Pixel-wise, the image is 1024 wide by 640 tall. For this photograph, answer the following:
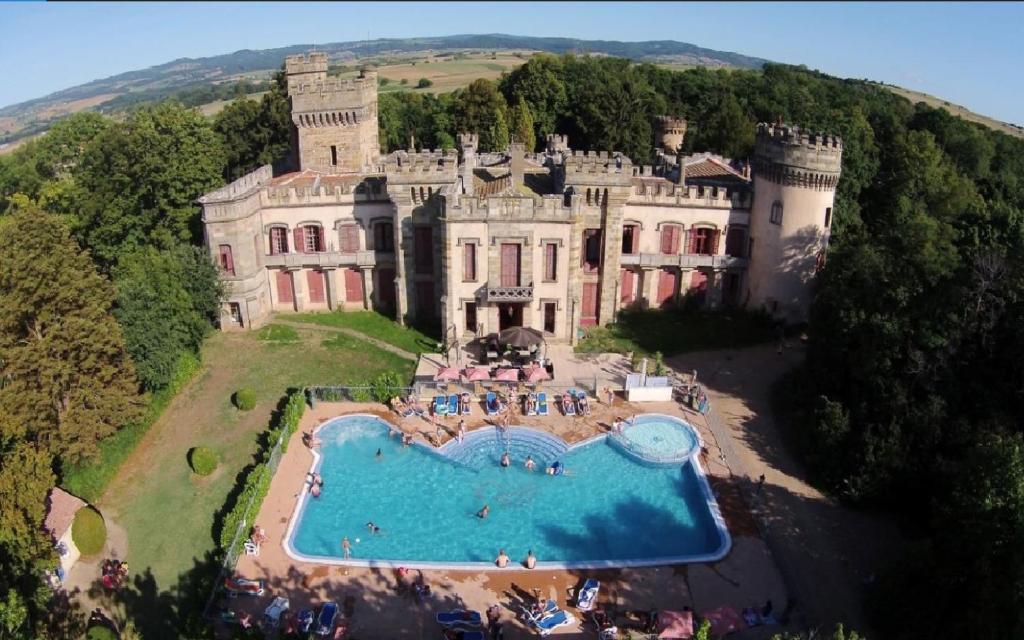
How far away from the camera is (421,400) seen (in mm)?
38062

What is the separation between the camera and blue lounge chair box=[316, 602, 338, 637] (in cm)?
2355

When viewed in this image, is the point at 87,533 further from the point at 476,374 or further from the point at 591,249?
the point at 591,249

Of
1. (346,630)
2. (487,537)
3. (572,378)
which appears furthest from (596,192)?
(346,630)

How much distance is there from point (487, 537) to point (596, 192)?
2247 centimetres

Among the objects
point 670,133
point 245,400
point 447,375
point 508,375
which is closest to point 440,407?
point 447,375

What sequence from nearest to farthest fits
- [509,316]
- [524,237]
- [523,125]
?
[524,237] → [509,316] → [523,125]

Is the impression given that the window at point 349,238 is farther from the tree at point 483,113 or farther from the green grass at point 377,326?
the tree at point 483,113

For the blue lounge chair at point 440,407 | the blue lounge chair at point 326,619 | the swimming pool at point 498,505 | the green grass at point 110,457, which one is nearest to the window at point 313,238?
the green grass at point 110,457

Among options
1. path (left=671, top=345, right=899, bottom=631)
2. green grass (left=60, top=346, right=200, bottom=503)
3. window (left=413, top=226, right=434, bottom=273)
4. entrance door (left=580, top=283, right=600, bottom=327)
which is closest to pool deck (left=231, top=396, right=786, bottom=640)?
path (left=671, top=345, right=899, bottom=631)

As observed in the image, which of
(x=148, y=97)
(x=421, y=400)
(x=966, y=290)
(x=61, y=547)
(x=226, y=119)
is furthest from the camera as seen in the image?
(x=148, y=97)

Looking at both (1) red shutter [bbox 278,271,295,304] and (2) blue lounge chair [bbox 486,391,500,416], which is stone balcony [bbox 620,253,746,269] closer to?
(2) blue lounge chair [bbox 486,391,500,416]

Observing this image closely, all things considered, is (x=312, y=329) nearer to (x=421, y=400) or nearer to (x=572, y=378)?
(x=421, y=400)

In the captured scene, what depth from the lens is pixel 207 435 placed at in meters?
35.3

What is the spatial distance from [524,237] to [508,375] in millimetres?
7941
